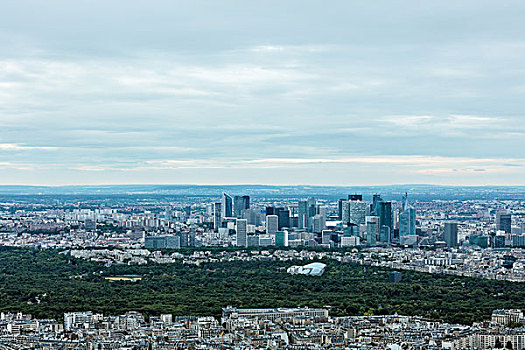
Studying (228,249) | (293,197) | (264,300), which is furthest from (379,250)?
(293,197)

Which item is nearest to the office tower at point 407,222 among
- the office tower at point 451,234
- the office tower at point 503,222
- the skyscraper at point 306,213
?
the office tower at point 503,222

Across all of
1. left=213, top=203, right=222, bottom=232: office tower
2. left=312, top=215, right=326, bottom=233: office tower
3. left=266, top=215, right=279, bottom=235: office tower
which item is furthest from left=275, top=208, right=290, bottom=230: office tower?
left=213, top=203, right=222, bottom=232: office tower

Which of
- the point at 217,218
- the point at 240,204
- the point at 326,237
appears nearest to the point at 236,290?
the point at 326,237

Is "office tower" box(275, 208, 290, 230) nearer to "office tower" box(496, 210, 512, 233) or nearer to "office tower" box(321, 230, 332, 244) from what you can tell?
"office tower" box(321, 230, 332, 244)

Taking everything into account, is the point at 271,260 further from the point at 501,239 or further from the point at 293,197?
the point at 293,197

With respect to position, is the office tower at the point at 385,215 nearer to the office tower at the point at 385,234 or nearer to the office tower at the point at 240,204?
the office tower at the point at 385,234

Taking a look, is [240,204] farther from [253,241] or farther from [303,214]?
[253,241]

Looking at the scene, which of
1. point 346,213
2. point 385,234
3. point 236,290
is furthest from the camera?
point 346,213
